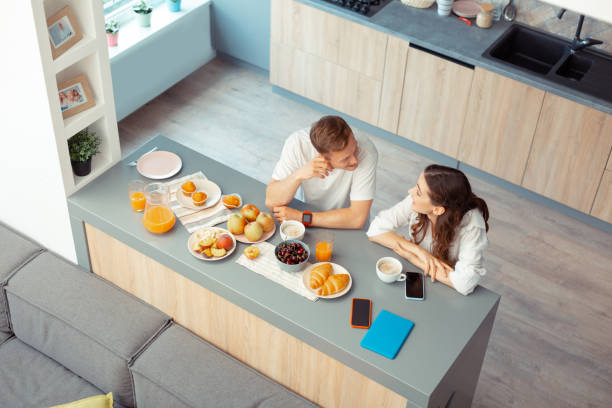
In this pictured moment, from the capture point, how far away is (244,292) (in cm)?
269

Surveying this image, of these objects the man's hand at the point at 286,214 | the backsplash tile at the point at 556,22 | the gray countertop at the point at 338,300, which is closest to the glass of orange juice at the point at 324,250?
the gray countertop at the point at 338,300

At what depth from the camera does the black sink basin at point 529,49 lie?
15.1 ft

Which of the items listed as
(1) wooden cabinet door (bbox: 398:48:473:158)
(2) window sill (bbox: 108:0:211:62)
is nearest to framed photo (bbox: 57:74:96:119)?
(2) window sill (bbox: 108:0:211:62)

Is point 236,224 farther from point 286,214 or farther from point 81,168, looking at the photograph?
point 81,168

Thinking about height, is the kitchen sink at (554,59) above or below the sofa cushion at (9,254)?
above

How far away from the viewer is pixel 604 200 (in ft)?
14.5

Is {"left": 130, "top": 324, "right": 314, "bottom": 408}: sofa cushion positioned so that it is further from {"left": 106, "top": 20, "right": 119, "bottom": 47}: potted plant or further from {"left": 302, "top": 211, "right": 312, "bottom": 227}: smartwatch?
{"left": 106, "top": 20, "right": 119, "bottom": 47}: potted plant

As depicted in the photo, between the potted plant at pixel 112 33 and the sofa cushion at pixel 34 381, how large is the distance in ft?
8.01

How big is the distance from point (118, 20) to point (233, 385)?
10.6 feet

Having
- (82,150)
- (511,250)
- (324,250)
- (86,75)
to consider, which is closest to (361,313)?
(324,250)

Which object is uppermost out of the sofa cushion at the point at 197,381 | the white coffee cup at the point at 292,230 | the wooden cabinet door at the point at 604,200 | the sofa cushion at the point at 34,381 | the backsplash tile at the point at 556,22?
the backsplash tile at the point at 556,22

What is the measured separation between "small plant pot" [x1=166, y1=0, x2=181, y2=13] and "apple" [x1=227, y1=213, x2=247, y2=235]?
289 centimetres

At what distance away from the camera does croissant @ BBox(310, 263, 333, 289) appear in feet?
8.84

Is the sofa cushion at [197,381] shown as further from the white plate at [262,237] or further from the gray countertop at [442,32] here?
the gray countertop at [442,32]
